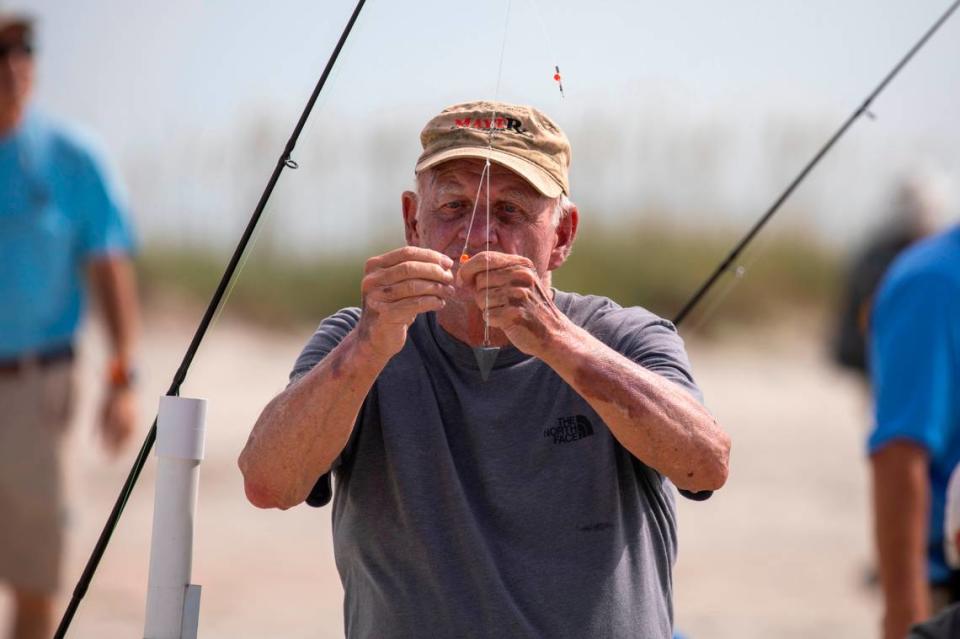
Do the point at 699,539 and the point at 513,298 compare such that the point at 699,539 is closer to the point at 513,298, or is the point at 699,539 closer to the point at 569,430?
the point at 569,430

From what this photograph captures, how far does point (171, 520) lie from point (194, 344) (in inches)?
12.6

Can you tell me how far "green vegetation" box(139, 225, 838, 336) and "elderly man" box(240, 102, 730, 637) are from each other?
17.7 m

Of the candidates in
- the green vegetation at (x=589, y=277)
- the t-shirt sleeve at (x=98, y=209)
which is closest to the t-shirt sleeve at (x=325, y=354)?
the t-shirt sleeve at (x=98, y=209)

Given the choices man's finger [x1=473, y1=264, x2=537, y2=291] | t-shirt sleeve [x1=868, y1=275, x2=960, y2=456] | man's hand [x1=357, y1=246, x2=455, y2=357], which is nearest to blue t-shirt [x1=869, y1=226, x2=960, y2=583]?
t-shirt sleeve [x1=868, y1=275, x2=960, y2=456]

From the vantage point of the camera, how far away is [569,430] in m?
2.64

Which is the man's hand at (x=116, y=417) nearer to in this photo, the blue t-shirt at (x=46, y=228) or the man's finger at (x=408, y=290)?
the blue t-shirt at (x=46, y=228)

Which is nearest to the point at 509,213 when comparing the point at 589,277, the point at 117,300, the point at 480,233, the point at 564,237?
the point at 480,233

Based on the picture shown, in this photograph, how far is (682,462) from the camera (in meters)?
2.51

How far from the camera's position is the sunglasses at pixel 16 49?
18.9ft

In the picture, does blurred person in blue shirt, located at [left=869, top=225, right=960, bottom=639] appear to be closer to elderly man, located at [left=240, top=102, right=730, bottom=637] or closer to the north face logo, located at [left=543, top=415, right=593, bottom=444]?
elderly man, located at [left=240, top=102, right=730, bottom=637]

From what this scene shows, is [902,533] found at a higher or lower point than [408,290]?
lower

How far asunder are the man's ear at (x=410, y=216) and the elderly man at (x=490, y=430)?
72 millimetres

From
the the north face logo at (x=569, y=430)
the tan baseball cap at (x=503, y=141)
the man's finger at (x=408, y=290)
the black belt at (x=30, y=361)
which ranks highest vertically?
the black belt at (x=30, y=361)

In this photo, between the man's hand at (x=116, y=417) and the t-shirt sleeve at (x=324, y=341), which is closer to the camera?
the t-shirt sleeve at (x=324, y=341)
